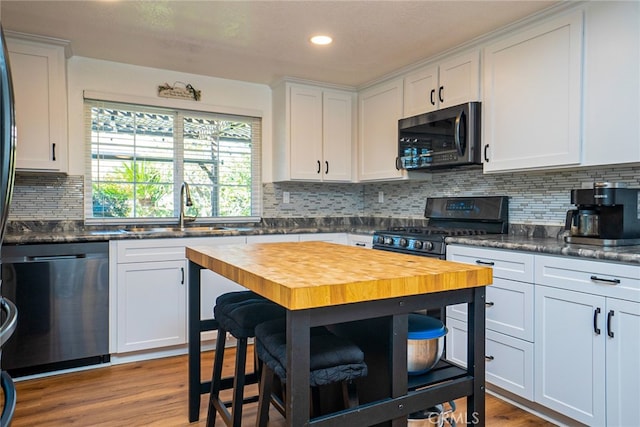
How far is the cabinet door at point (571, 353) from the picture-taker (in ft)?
6.26

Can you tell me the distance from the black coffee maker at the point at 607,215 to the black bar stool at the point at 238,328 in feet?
5.34

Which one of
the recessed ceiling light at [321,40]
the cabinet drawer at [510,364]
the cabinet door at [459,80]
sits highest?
the recessed ceiling light at [321,40]

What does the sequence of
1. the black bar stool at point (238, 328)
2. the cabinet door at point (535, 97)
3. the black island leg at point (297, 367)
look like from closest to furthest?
the black island leg at point (297, 367)
the black bar stool at point (238, 328)
the cabinet door at point (535, 97)

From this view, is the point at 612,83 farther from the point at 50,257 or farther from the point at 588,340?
the point at 50,257

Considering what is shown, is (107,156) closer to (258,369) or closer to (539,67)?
(258,369)

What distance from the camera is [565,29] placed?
2.36 meters

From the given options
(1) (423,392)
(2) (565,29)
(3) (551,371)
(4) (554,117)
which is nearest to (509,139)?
(4) (554,117)

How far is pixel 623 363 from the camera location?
1.82 metres

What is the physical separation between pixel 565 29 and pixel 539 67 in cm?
23

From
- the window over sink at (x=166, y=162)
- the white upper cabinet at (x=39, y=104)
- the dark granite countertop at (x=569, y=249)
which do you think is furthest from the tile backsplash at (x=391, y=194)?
the dark granite countertop at (x=569, y=249)

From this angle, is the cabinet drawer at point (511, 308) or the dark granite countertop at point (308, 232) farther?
the cabinet drawer at point (511, 308)

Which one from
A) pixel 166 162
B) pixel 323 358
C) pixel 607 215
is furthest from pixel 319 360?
pixel 166 162

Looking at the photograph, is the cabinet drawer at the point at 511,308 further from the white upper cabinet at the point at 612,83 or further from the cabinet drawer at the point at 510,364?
the white upper cabinet at the point at 612,83

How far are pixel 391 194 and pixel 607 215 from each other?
2.18 m
